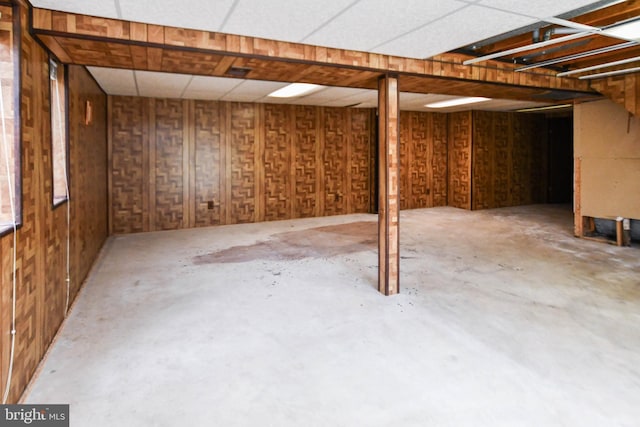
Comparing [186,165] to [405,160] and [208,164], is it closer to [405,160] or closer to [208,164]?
[208,164]

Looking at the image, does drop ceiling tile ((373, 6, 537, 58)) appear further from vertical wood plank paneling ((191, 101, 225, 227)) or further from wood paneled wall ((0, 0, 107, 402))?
vertical wood plank paneling ((191, 101, 225, 227))

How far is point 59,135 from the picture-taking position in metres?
3.05

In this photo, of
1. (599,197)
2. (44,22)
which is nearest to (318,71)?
(44,22)

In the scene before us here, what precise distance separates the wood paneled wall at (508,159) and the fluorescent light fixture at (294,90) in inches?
175

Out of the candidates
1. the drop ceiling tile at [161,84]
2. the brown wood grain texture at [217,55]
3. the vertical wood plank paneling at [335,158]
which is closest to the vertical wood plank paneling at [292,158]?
the vertical wood plank paneling at [335,158]

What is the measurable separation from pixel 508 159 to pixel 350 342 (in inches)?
323

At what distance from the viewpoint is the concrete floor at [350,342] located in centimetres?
188

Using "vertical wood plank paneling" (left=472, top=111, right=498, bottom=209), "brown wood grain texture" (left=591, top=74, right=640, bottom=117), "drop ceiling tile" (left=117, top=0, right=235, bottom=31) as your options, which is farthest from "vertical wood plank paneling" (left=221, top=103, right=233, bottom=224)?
"brown wood grain texture" (left=591, top=74, right=640, bottom=117)

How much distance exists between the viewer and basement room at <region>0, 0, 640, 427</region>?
6.41 feet

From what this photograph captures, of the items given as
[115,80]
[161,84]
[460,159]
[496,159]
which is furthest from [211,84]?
[496,159]

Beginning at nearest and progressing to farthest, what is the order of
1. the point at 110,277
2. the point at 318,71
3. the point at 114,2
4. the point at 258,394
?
1. the point at 258,394
2. the point at 114,2
3. the point at 318,71
4. the point at 110,277

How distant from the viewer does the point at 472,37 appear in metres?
2.83

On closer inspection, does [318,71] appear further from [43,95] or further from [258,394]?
[258,394]

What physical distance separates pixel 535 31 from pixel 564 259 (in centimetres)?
283
